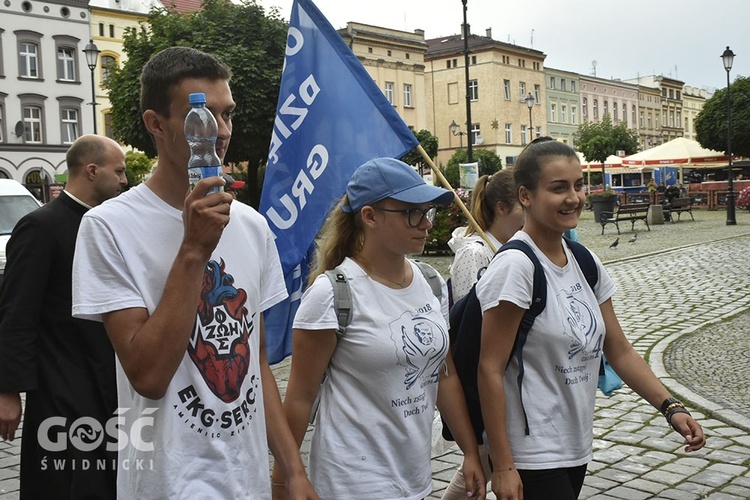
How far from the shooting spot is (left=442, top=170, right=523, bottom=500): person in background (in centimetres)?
448

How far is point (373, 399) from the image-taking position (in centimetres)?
279

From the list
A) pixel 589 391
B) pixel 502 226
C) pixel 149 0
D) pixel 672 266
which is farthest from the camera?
pixel 149 0

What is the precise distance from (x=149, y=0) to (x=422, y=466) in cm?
5718

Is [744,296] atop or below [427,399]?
below

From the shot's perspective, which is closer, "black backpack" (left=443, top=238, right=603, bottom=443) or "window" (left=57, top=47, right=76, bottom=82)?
"black backpack" (left=443, top=238, right=603, bottom=443)

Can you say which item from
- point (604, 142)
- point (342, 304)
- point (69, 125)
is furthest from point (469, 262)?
point (604, 142)

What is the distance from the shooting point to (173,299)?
201 centimetres

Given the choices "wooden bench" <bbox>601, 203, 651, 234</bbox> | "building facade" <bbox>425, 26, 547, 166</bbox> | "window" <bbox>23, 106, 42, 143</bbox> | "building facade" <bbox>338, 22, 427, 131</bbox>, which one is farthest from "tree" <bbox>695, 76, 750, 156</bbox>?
"window" <bbox>23, 106, 42, 143</bbox>

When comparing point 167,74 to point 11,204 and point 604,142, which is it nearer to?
point 11,204

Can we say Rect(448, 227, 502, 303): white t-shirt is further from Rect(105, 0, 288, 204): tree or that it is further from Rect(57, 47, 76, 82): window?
Rect(57, 47, 76, 82): window

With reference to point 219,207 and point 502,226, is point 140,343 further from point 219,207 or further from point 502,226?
point 502,226

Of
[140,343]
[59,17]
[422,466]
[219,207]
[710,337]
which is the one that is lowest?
[710,337]

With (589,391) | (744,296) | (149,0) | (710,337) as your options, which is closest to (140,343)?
(589,391)

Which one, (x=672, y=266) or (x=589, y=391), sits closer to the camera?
(x=589, y=391)
